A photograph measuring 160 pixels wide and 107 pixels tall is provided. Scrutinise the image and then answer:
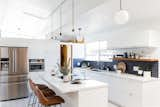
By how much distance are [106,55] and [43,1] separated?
322cm

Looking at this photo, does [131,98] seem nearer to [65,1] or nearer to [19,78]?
[65,1]

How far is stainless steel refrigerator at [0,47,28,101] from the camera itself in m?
4.83

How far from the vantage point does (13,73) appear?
496cm

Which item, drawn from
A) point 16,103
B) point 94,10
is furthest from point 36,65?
point 94,10

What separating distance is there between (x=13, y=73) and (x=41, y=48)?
1.34 metres

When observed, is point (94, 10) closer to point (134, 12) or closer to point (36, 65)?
point (134, 12)

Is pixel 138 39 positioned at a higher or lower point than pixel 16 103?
higher

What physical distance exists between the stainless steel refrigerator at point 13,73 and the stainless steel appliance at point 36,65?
12.6 inches

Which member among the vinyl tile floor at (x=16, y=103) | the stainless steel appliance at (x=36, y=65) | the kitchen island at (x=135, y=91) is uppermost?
the stainless steel appliance at (x=36, y=65)

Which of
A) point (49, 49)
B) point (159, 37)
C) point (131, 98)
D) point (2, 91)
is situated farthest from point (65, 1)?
point (2, 91)

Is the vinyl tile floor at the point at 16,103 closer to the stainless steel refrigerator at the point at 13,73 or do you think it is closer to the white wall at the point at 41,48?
the stainless steel refrigerator at the point at 13,73

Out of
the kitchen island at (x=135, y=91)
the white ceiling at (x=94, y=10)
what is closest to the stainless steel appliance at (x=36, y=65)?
the white ceiling at (x=94, y=10)

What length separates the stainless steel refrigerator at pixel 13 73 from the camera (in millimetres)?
4828

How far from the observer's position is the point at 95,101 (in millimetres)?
2986
